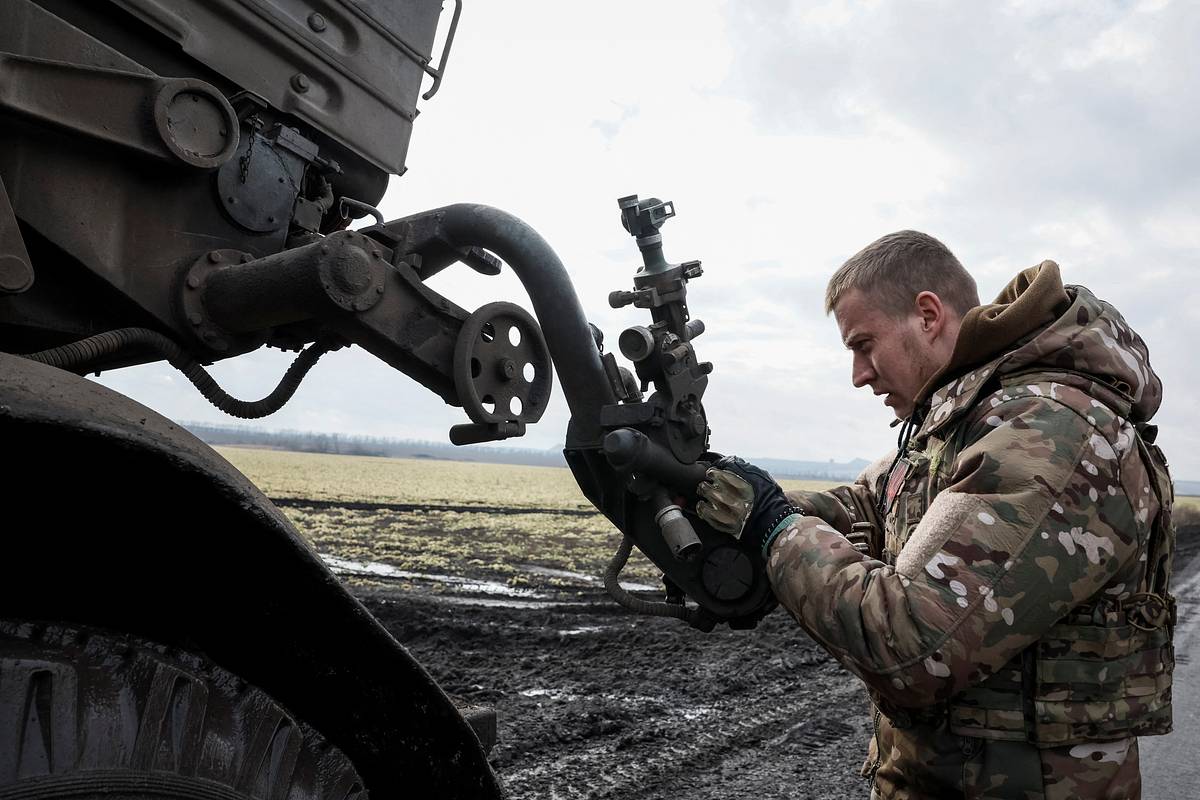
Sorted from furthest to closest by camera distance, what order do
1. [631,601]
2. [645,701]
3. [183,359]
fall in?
[645,701] < [631,601] < [183,359]

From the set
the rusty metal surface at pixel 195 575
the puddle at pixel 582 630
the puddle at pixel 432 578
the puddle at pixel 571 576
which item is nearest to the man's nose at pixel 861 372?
the rusty metal surface at pixel 195 575

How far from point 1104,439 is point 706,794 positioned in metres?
2.84

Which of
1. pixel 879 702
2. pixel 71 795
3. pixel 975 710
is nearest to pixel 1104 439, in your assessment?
pixel 975 710

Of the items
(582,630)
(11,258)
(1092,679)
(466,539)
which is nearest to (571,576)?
(582,630)

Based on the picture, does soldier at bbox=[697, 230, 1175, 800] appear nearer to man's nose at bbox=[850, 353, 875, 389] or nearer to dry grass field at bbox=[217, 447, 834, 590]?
man's nose at bbox=[850, 353, 875, 389]

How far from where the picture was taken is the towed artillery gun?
138cm

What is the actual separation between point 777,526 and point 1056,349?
34.2 inches

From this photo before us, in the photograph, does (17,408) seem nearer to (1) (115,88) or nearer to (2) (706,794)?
(1) (115,88)

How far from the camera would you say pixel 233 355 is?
10.1 ft

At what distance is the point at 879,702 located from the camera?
8.20 ft

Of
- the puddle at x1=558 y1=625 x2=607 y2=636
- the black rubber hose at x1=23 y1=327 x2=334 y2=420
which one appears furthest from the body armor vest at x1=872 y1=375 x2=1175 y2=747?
the puddle at x1=558 y1=625 x2=607 y2=636

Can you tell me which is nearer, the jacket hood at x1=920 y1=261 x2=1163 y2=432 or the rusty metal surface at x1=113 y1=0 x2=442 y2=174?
the jacket hood at x1=920 y1=261 x2=1163 y2=432

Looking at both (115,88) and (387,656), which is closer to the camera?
(387,656)

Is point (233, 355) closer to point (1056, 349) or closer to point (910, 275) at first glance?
point (910, 275)
